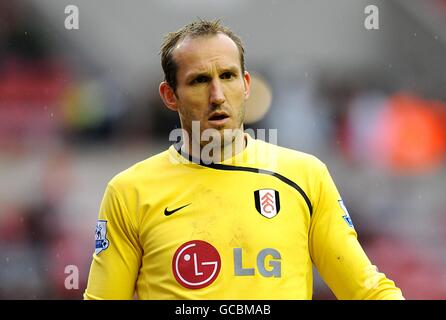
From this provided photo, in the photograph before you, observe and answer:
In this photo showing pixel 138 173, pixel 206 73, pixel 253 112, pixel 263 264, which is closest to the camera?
pixel 263 264

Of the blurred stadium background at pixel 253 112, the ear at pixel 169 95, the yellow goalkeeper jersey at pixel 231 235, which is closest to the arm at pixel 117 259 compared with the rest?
the yellow goalkeeper jersey at pixel 231 235

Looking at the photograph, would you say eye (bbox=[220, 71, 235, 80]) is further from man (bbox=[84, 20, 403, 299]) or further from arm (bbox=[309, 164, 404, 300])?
arm (bbox=[309, 164, 404, 300])

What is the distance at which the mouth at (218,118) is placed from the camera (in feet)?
7.79

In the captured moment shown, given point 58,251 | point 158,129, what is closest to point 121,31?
point 158,129

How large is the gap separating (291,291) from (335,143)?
15.1ft

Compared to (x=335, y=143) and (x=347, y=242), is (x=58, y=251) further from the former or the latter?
(x=347, y=242)

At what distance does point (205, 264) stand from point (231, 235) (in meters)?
0.12

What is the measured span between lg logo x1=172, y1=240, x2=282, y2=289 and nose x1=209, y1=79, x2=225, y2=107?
17.9 inches

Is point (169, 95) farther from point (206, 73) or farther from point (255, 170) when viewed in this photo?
point (255, 170)

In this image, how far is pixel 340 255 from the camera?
7.43 ft

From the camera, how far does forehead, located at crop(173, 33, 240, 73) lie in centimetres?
238

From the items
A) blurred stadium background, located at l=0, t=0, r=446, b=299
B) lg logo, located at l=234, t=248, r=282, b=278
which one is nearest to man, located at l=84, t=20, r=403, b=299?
lg logo, located at l=234, t=248, r=282, b=278

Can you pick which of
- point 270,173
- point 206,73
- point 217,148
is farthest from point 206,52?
point 270,173
